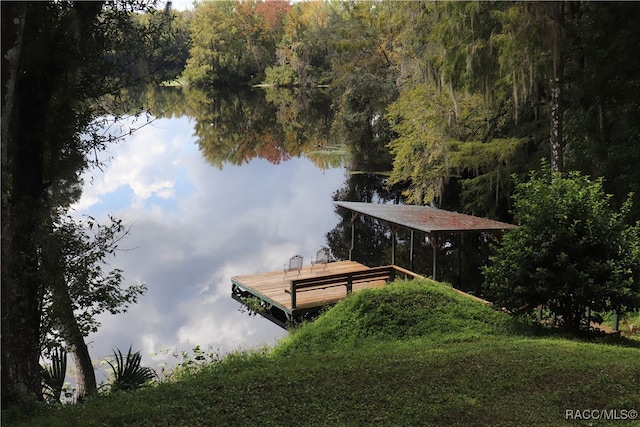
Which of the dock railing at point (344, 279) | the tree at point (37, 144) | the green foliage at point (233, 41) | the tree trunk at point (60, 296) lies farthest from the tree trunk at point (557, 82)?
the green foliage at point (233, 41)

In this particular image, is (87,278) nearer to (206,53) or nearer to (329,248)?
(329,248)

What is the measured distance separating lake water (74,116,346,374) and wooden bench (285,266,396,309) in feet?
4.24

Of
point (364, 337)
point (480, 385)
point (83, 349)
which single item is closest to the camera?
point (480, 385)

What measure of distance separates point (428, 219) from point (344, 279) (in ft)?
10.1

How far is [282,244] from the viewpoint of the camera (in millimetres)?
23109

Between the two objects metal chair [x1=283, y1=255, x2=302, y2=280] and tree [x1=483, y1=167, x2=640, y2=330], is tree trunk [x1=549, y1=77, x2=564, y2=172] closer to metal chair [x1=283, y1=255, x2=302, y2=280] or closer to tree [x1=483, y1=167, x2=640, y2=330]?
tree [x1=483, y1=167, x2=640, y2=330]

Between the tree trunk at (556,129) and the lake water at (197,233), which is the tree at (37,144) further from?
the tree trunk at (556,129)

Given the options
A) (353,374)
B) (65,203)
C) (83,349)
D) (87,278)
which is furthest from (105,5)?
(353,374)

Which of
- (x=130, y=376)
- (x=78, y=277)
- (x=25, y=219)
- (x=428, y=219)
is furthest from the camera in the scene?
(x=428, y=219)

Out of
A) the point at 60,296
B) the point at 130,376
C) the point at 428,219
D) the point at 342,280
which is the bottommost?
the point at 130,376

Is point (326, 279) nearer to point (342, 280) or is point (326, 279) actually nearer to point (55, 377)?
point (342, 280)

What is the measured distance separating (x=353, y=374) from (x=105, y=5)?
5630 millimetres

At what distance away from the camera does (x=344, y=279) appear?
15.1 metres

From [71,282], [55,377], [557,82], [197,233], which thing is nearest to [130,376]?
[55,377]
